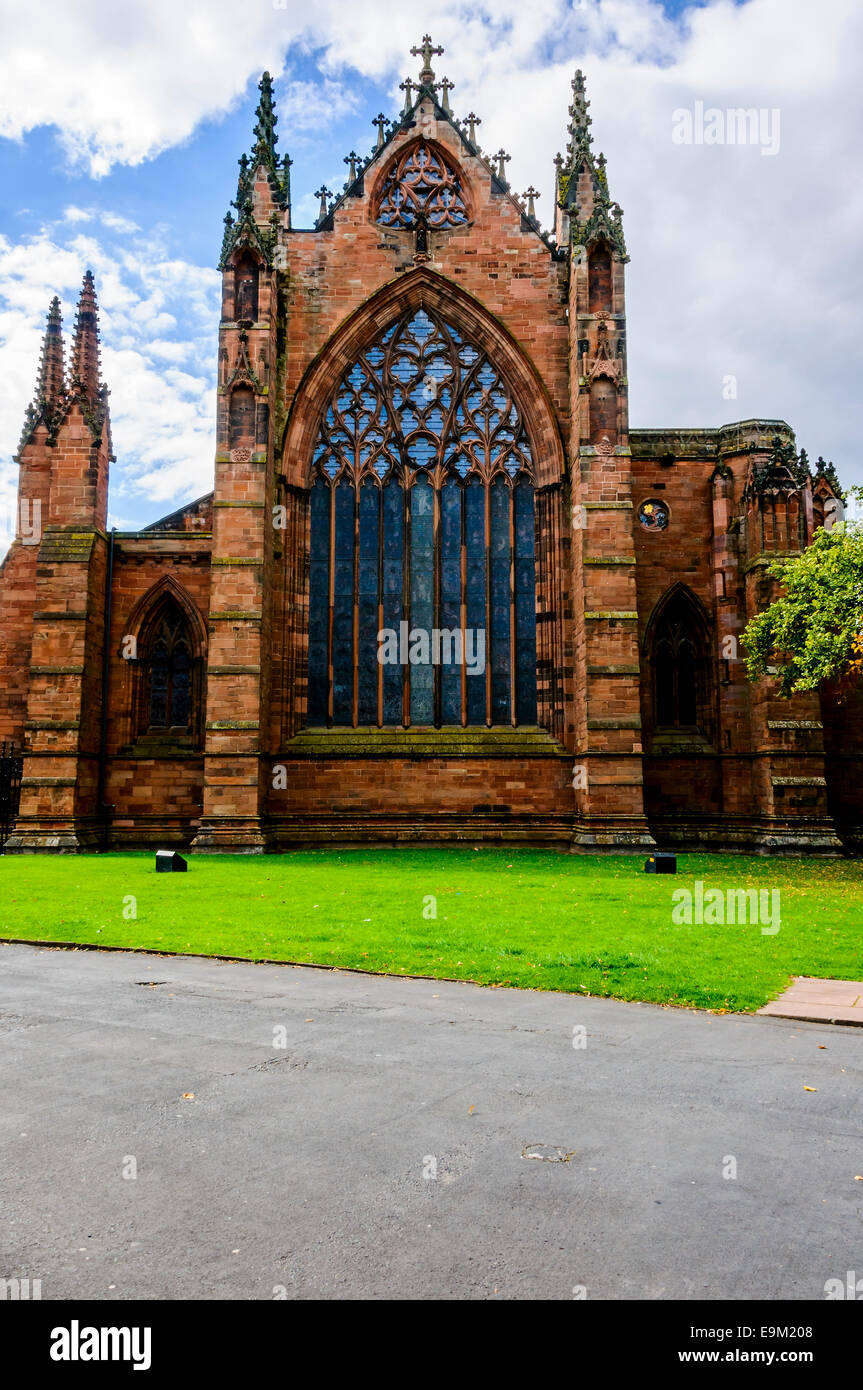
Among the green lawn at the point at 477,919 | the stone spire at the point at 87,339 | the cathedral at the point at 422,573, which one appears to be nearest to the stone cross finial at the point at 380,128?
the cathedral at the point at 422,573

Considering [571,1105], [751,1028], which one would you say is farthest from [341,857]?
[571,1105]

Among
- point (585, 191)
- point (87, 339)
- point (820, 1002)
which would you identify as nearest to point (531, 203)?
point (585, 191)

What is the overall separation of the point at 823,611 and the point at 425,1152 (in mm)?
14324

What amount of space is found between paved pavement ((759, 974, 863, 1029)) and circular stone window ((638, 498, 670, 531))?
17557 mm

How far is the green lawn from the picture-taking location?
8461mm

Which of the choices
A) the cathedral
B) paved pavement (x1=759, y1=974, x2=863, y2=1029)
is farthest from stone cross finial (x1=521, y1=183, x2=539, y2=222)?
paved pavement (x1=759, y1=974, x2=863, y2=1029)

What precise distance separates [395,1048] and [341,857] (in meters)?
14.3

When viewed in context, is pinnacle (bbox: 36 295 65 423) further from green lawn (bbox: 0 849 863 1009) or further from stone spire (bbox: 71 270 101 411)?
green lawn (bbox: 0 849 863 1009)

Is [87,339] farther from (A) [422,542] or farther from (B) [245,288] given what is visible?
(A) [422,542]

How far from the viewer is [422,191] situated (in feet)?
81.6

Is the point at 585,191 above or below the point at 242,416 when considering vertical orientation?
above

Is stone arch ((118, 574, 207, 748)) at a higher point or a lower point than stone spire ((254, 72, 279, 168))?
lower

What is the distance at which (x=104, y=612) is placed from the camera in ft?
77.0
